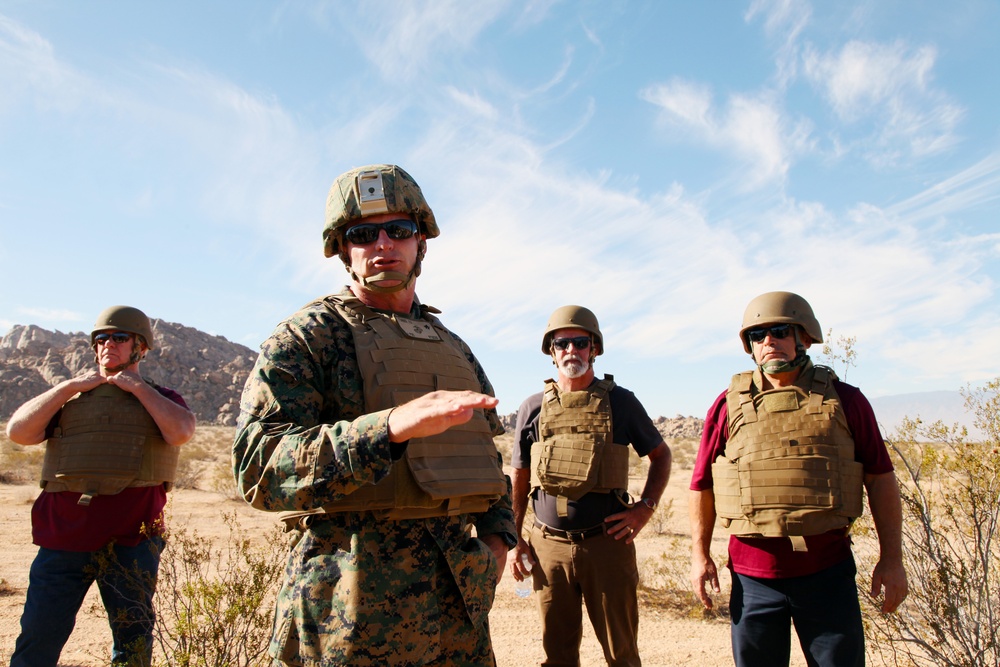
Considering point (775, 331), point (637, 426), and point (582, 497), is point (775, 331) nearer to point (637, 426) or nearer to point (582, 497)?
point (637, 426)

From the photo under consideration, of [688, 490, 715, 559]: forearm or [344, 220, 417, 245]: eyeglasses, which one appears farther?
[688, 490, 715, 559]: forearm

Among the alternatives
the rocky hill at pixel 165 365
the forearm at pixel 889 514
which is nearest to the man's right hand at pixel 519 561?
the forearm at pixel 889 514

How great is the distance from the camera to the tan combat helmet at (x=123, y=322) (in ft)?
13.2

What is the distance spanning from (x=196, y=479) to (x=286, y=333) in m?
17.7

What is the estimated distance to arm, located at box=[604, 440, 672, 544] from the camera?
4.03 m

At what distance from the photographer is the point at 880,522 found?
10.5 ft

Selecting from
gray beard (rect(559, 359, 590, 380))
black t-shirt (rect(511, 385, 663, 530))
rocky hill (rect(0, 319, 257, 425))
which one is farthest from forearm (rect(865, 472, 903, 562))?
rocky hill (rect(0, 319, 257, 425))

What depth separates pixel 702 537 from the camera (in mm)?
3572

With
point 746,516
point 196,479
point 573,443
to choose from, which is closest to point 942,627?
point 746,516

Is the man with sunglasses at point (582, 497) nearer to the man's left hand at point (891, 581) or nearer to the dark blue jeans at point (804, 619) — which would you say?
the dark blue jeans at point (804, 619)

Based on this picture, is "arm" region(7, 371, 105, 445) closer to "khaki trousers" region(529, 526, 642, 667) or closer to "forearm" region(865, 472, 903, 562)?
"khaki trousers" region(529, 526, 642, 667)

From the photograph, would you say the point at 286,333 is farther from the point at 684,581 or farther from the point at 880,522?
the point at 684,581

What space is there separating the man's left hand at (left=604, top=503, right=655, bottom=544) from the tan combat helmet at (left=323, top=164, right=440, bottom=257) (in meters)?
2.38

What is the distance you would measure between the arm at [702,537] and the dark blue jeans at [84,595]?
2.96m
